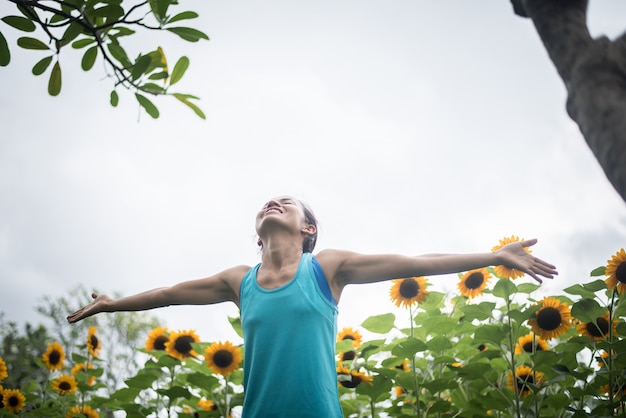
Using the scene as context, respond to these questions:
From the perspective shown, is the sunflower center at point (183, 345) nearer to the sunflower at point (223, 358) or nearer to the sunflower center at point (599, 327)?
the sunflower at point (223, 358)

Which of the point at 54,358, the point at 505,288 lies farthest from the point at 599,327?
the point at 54,358

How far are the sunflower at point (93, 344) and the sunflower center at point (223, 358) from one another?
1149mm

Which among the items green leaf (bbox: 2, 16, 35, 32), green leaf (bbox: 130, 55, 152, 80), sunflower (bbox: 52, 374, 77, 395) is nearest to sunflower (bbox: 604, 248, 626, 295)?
green leaf (bbox: 130, 55, 152, 80)

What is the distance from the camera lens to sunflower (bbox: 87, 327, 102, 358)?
12.1 feet

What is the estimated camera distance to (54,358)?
13.9ft

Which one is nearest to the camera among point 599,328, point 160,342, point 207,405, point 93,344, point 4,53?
point 4,53

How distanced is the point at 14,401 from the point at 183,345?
178cm

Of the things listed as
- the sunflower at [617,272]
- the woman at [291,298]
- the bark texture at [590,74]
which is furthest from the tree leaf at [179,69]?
the sunflower at [617,272]

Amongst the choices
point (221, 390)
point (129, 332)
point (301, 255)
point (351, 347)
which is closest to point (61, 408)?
point (221, 390)

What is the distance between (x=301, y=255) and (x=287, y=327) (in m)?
0.47

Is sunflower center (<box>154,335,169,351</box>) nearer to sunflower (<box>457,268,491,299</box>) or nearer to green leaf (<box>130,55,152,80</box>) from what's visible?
sunflower (<box>457,268,491,299</box>)

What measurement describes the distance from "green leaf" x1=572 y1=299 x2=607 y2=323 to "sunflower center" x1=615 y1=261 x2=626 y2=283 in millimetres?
159

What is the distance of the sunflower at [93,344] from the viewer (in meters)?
3.70

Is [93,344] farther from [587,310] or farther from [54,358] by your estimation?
[587,310]
